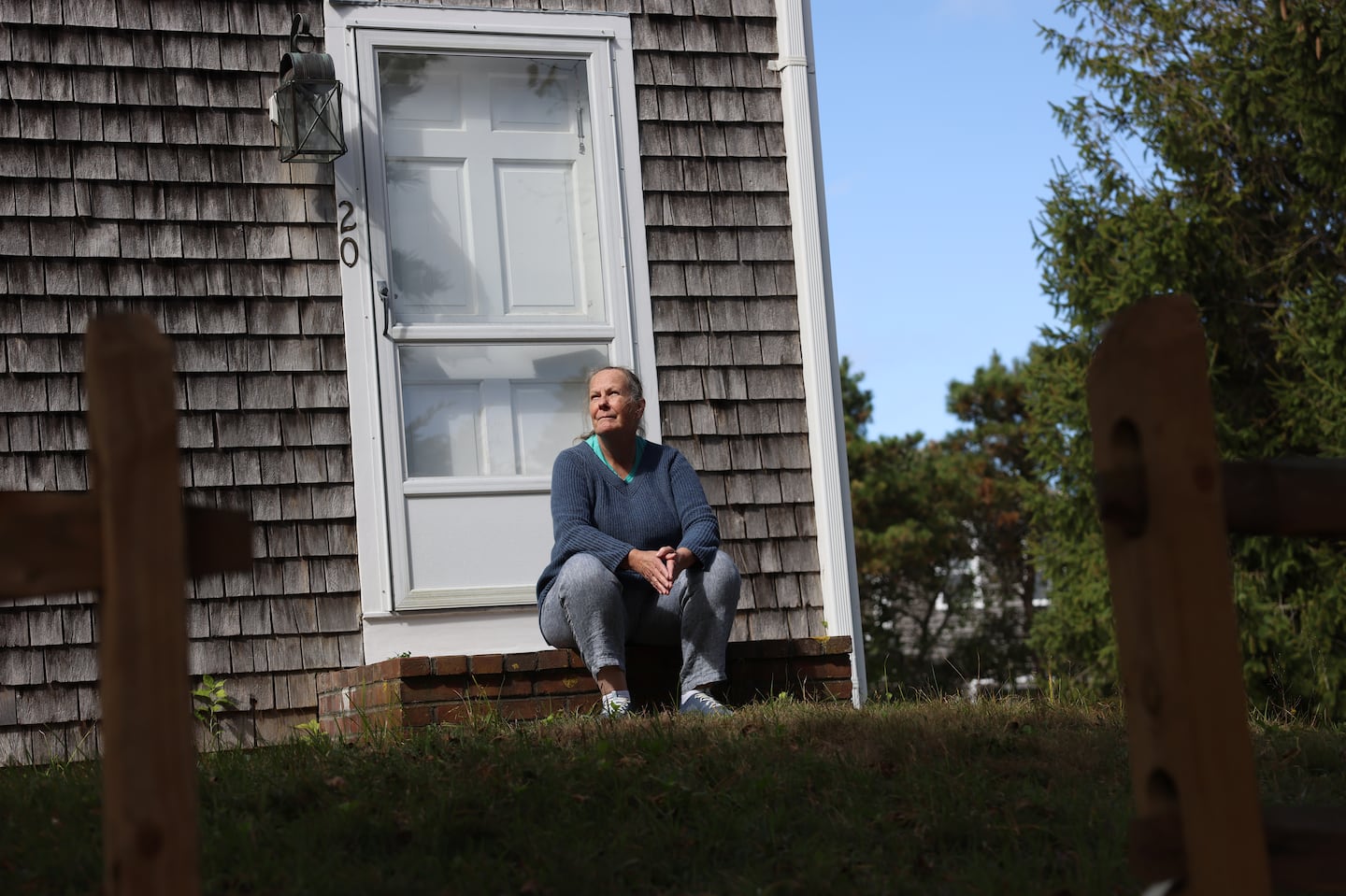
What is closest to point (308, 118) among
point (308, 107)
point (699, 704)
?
point (308, 107)

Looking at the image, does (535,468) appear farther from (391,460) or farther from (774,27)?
(774,27)

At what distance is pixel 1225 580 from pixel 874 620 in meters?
19.5

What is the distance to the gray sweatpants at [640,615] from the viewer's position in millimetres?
4281

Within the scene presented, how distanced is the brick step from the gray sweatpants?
0.11 m

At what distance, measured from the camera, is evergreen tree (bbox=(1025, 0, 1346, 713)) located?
35.3ft

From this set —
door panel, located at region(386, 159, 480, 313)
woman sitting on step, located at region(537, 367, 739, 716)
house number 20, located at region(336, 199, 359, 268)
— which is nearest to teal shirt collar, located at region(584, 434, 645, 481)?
woman sitting on step, located at region(537, 367, 739, 716)

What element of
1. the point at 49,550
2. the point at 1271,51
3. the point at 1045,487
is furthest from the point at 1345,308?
the point at 49,550

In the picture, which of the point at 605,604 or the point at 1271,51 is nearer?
the point at 605,604

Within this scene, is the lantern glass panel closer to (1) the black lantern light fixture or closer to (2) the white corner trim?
(1) the black lantern light fixture

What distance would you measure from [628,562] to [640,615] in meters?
0.22

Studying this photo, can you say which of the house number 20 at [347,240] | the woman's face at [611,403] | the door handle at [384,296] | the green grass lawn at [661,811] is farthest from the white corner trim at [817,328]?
the green grass lawn at [661,811]

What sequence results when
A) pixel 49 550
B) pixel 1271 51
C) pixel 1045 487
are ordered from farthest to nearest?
pixel 1045 487
pixel 1271 51
pixel 49 550

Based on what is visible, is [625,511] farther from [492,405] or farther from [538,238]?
[538,238]

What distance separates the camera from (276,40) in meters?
5.70
